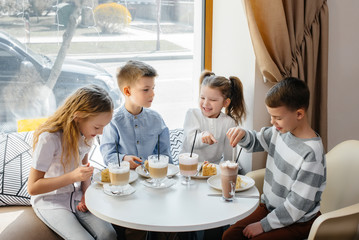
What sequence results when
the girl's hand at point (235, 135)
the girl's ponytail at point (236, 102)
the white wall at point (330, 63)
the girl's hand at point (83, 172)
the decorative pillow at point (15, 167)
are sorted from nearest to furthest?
the girl's hand at point (83, 172) → the girl's hand at point (235, 135) → the decorative pillow at point (15, 167) → the girl's ponytail at point (236, 102) → the white wall at point (330, 63)

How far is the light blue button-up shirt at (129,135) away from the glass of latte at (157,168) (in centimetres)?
58

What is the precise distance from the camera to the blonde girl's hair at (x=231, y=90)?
2.74 metres

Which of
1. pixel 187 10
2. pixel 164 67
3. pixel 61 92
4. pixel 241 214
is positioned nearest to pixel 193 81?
pixel 164 67

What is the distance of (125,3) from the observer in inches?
124

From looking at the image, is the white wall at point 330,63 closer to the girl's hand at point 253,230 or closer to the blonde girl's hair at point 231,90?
the blonde girl's hair at point 231,90

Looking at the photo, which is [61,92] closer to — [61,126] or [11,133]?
[11,133]

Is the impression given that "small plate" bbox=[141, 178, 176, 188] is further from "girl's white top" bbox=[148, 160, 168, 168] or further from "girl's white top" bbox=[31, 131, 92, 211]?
"girl's white top" bbox=[31, 131, 92, 211]

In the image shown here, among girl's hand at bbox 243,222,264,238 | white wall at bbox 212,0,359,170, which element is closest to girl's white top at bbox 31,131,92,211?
girl's hand at bbox 243,222,264,238

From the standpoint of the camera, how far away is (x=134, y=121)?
2676mm

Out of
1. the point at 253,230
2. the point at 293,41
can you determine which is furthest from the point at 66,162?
the point at 293,41

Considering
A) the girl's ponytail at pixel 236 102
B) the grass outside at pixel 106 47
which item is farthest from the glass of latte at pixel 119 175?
the grass outside at pixel 106 47

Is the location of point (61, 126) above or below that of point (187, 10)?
below

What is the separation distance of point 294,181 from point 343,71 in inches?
56.8

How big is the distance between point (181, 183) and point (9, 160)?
1239mm
